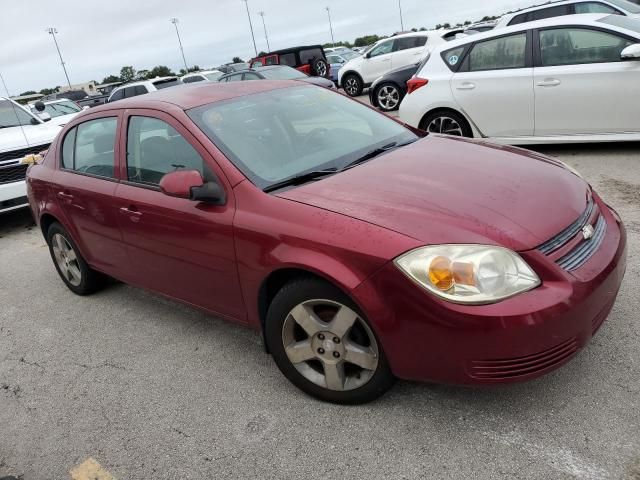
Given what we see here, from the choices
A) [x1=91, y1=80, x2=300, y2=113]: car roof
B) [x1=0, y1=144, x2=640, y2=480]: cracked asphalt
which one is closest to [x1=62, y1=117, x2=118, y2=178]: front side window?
→ [x1=91, y1=80, x2=300, y2=113]: car roof

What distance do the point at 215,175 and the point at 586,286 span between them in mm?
1850

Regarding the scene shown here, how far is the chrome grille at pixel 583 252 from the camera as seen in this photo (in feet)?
7.57

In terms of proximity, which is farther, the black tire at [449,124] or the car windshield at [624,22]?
the black tire at [449,124]

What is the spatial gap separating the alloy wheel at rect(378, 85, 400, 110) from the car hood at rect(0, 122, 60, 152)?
6530 millimetres

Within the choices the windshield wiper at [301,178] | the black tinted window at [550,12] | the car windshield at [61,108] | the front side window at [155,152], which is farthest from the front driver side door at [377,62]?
the windshield wiper at [301,178]

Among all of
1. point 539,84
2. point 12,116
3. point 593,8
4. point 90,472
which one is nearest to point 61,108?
point 12,116

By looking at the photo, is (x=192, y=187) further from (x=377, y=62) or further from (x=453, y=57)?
(x=377, y=62)

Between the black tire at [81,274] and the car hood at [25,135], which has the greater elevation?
the car hood at [25,135]

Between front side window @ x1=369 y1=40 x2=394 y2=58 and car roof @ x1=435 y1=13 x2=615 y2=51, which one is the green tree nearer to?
front side window @ x1=369 y1=40 x2=394 y2=58

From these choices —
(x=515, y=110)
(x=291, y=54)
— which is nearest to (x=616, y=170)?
(x=515, y=110)

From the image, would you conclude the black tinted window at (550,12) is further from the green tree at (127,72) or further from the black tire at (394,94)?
the green tree at (127,72)

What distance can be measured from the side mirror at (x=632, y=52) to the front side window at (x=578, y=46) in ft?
0.51

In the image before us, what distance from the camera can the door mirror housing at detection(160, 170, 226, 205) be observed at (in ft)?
9.25

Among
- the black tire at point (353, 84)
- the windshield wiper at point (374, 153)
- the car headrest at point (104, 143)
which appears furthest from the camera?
the black tire at point (353, 84)
